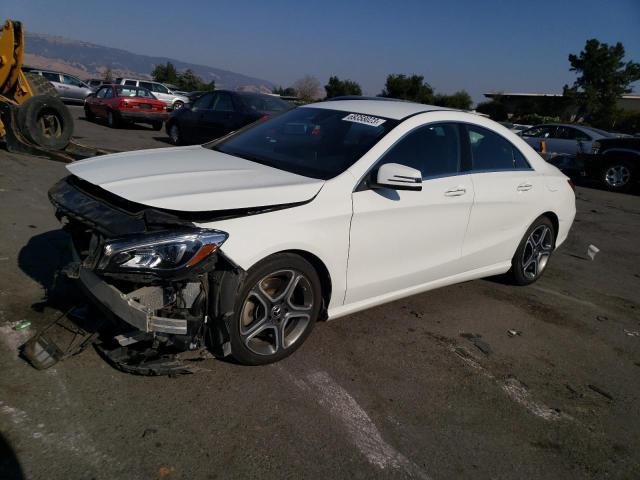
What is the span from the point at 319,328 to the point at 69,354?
169 centimetres

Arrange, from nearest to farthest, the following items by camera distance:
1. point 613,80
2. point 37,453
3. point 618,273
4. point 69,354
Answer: point 37,453, point 69,354, point 618,273, point 613,80

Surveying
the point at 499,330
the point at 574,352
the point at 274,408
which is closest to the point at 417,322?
the point at 499,330

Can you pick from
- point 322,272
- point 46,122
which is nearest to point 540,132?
point 46,122

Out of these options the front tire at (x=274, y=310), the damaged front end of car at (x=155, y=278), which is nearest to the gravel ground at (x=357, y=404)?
the front tire at (x=274, y=310)

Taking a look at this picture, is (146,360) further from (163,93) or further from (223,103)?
(163,93)

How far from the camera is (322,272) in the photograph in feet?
11.1

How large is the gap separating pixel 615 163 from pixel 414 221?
12498 mm

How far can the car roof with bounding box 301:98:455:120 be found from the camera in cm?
406

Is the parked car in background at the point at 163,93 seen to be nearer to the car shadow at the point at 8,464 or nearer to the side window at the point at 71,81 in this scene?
the side window at the point at 71,81

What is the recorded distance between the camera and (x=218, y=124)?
11836 mm

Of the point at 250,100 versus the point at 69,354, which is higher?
the point at 250,100

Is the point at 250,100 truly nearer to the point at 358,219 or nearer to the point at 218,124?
the point at 218,124

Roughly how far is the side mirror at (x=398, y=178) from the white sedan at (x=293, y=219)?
0.01 meters

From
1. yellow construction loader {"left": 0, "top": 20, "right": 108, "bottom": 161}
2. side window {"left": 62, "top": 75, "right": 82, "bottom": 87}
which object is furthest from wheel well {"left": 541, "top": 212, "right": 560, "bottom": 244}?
side window {"left": 62, "top": 75, "right": 82, "bottom": 87}
